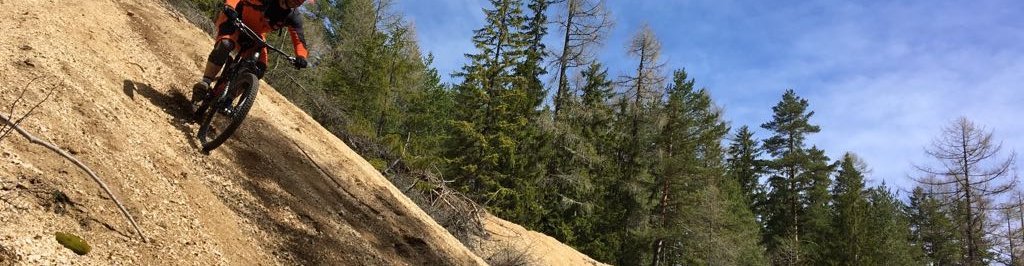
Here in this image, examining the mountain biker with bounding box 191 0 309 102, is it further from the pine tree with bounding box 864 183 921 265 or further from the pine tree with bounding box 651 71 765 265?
the pine tree with bounding box 864 183 921 265

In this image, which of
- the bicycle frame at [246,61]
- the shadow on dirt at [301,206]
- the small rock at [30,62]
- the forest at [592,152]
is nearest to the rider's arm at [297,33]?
the bicycle frame at [246,61]

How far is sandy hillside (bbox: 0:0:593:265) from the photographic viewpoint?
12.6 feet

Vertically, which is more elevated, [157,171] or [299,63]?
[299,63]

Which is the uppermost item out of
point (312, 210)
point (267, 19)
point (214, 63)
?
point (267, 19)

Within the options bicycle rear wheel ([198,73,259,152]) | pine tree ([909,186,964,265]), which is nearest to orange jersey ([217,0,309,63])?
bicycle rear wheel ([198,73,259,152])

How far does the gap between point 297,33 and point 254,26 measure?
0.40 meters

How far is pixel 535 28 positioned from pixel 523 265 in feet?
64.5

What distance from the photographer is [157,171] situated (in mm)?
5070

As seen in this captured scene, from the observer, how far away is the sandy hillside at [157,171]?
12.6 feet

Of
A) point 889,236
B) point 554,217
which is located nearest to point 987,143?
point 889,236

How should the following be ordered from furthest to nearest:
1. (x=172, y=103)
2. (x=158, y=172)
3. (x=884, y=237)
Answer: (x=884, y=237) → (x=172, y=103) → (x=158, y=172)

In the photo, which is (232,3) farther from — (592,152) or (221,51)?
(592,152)

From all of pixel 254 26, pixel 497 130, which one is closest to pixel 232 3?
pixel 254 26

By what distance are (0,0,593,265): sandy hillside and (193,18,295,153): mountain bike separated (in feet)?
0.59
